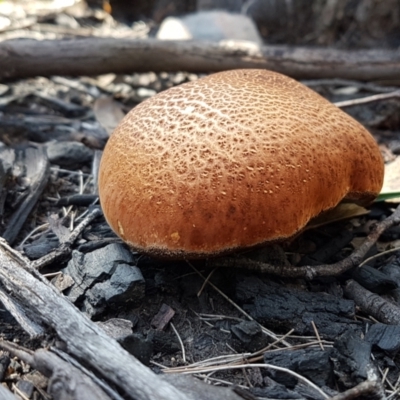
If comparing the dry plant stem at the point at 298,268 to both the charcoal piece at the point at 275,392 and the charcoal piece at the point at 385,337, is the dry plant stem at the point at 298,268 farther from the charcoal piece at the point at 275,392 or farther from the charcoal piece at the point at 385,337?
the charcoal piece at the point at 275,392

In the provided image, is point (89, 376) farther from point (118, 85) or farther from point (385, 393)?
point (118, 85)

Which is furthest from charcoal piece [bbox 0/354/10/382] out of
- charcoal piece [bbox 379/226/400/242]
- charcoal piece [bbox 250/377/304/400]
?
charcoal piece [bbox 379/226/400/242]

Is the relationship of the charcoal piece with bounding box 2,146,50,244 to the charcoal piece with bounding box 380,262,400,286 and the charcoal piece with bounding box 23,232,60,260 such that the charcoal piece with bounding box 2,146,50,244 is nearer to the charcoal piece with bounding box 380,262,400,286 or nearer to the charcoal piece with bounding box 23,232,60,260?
the charcoal piece with bounding box 23,232,60,260

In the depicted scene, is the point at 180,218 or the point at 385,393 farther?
the point at 180,218

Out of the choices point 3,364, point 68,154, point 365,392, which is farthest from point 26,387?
point 68,154

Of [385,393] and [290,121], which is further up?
[290,121]

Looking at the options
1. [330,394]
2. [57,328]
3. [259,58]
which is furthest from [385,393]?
[259,58]

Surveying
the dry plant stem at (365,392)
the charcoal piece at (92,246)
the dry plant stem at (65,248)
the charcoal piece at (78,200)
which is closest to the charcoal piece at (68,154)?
the charcoal piece at (78,200)
